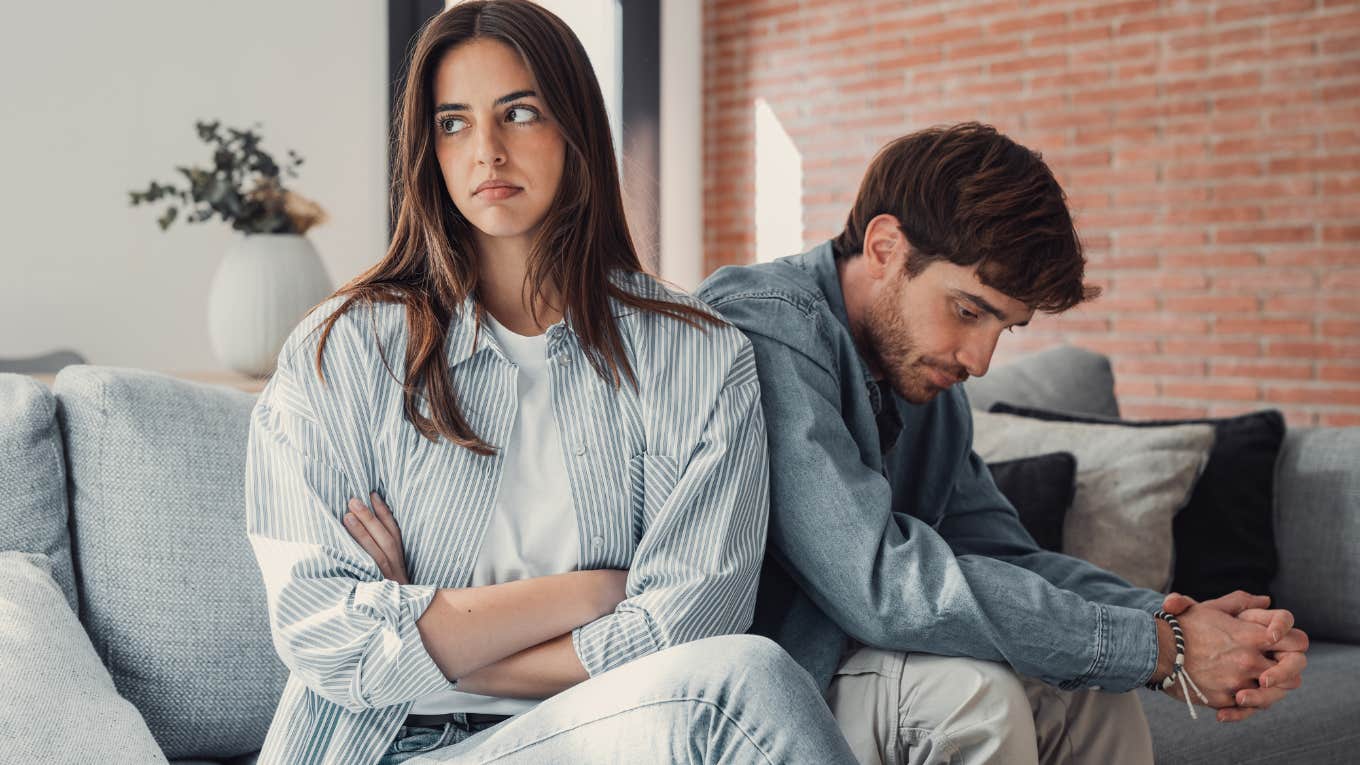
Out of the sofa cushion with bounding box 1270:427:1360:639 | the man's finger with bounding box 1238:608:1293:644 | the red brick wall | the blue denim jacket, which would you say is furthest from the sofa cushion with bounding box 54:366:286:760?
the red brick wall

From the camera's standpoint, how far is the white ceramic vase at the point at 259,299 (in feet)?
8.90

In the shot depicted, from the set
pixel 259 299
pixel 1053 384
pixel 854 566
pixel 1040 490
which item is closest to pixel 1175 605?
pixel 854 566

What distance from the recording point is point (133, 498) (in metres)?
1.57

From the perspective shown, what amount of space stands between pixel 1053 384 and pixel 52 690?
1987 mm

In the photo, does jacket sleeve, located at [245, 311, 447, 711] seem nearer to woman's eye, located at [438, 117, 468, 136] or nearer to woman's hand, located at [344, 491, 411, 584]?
woman's hand, located at [344, 491, 411, 584]

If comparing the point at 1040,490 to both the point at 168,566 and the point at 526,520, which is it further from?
the point at 168,566

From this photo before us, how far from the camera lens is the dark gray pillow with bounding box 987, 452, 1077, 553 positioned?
214cm

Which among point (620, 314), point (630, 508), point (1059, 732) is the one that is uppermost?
point (620, 314)

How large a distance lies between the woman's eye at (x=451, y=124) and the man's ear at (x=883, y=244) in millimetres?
518

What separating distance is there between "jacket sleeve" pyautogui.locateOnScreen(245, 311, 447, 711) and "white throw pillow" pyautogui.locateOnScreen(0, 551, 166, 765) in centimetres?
19

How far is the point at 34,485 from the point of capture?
Result: 153 cm

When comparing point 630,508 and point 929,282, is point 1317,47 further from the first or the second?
point 630,508

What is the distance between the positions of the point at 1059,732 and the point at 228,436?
1.09 m

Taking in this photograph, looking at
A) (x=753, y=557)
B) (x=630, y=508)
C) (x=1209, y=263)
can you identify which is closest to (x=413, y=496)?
(x=630, y=508)
